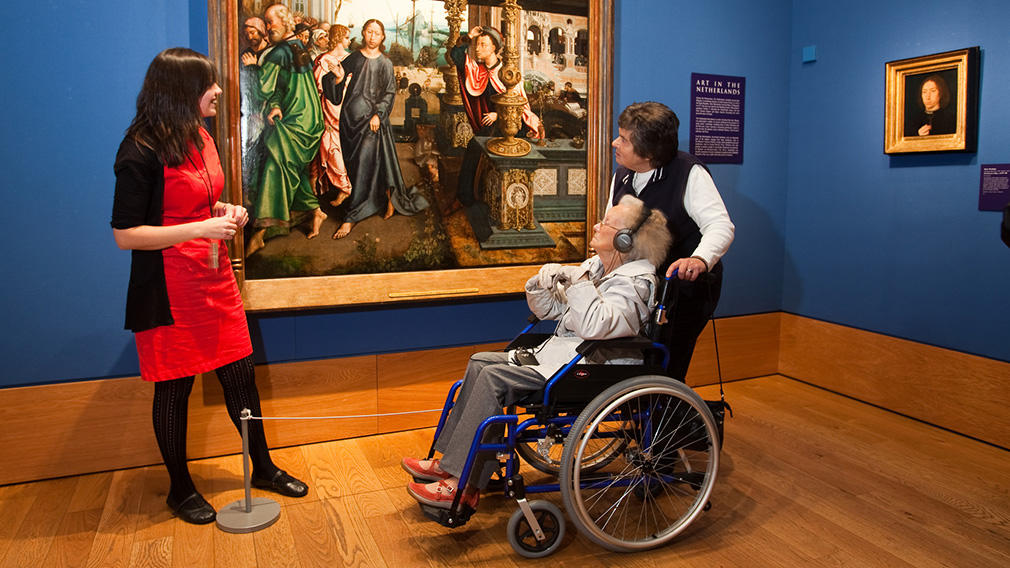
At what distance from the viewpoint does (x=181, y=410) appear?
2.82 metres

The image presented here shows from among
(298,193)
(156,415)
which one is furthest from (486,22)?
(156,415)

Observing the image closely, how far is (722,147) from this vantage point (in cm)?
443

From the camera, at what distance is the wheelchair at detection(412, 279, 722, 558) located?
237 centimetres

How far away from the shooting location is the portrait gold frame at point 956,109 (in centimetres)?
359

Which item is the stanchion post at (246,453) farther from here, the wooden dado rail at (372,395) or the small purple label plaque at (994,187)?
the small purple label plaque at (994,187)

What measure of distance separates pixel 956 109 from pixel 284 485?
3.57 m

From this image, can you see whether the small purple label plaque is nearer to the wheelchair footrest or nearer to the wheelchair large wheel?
the wheelchair large wheel

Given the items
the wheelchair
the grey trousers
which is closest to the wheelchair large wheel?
the wheelchair

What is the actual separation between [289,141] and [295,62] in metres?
0.34

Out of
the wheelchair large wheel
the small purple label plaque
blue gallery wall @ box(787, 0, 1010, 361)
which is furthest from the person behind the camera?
blue gallery wall @ box(787, 0, 1010, 361)

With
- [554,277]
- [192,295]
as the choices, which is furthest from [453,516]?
[192,295]

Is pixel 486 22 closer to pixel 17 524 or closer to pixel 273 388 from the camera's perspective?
pixel 273 388

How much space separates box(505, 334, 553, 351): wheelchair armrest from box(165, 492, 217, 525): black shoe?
4.18 ft

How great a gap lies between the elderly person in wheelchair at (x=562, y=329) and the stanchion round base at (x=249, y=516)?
0.55m
